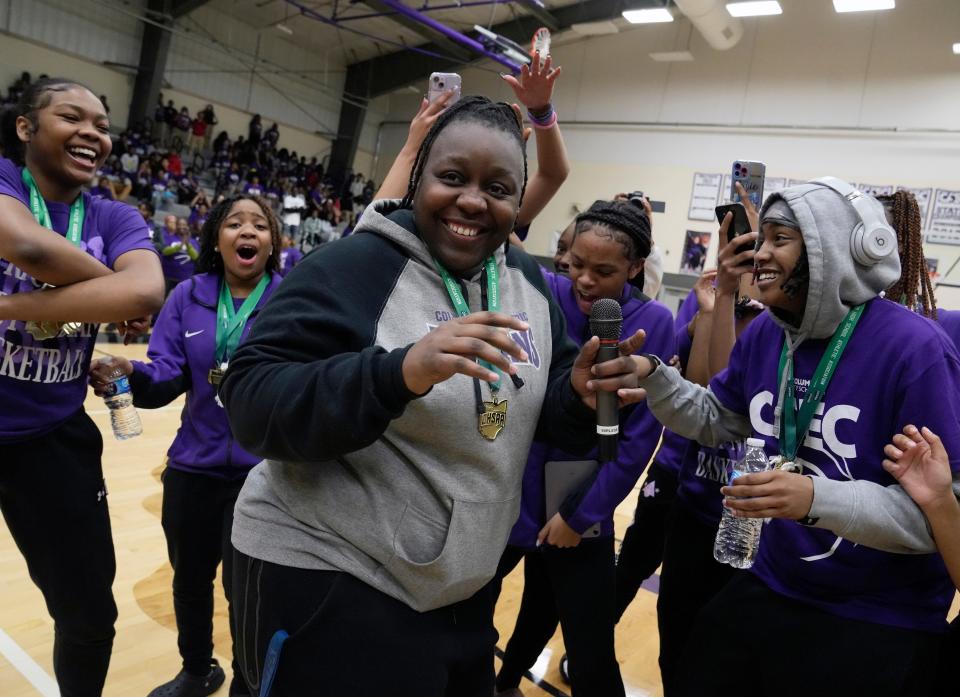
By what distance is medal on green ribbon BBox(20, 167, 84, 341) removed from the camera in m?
1.89

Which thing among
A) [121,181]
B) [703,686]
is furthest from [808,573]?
[121,181]

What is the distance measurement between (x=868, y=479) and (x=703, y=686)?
66 cm

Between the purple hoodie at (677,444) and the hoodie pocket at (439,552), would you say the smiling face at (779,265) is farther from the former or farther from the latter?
the purple hoodie at (677,444)

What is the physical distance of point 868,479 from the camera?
153cm

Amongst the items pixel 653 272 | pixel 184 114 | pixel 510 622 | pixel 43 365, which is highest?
pixel 184 114

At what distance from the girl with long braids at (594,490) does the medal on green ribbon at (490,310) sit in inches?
29.8

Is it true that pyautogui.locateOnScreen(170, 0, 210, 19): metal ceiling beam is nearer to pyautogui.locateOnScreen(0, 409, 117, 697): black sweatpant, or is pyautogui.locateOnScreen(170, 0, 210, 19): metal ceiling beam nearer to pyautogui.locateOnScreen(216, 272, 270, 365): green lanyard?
pyautogui.locateOnScreen(216, 272, 270, 365): green lanyard

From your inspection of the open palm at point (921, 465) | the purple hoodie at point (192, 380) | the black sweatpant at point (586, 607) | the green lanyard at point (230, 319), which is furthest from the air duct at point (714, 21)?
the open palm at point (921, 465)

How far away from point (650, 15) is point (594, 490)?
13989mm

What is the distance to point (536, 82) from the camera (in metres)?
2.18

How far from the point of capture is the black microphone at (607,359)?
4.17ft

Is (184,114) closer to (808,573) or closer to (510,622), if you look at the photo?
(510,622)

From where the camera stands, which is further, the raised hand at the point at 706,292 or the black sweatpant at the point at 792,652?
the raised hand at the point at 706,292

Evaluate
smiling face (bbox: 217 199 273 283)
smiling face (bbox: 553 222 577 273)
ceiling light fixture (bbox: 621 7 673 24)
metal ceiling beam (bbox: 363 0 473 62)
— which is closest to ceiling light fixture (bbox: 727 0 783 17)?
ceiling light fixture (bbox: 621 7 673 24)
